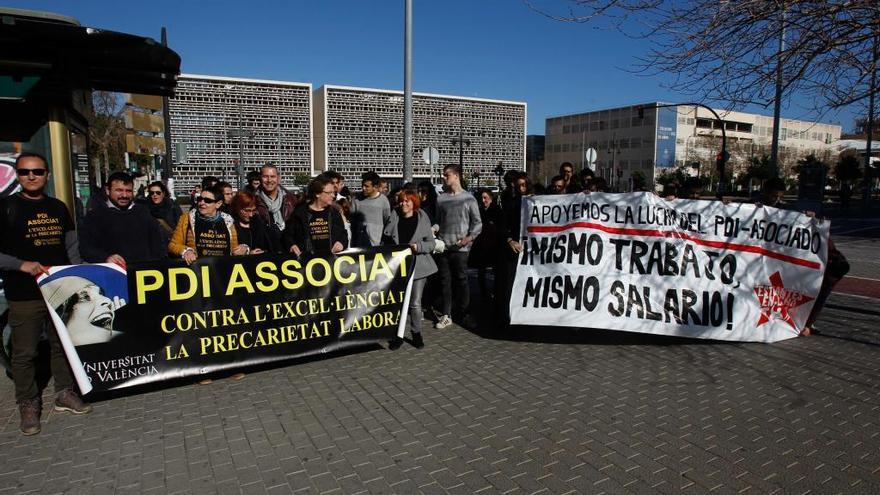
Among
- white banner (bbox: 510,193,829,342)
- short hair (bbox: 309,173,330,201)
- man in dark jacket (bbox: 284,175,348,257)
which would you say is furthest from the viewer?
white banner (bbox: 510,193,829,342)

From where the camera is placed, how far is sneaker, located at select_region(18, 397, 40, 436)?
3816 millimetres

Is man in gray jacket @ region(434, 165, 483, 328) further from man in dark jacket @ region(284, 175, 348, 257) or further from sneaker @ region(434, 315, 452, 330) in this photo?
man in dark jacket @ region(284, 175, 348, 257)

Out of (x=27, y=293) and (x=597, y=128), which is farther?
(x=597, y=128)

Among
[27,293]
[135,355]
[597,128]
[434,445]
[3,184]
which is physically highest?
[597,128]

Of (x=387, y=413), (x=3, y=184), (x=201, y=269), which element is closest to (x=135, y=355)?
(x=201, y=269)

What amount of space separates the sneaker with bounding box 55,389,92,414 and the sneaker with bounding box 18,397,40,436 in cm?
18

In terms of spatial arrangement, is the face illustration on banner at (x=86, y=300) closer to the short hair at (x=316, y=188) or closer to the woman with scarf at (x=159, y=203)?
the short hair at (x=316, y=188)

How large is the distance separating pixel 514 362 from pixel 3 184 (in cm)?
573

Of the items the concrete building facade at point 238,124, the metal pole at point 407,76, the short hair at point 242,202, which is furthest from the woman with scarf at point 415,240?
the concrete building facade at point 238,124

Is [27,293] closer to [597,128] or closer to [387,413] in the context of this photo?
[387,413]

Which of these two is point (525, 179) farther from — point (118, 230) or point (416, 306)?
point (118, 230)

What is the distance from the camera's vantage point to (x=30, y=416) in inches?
152

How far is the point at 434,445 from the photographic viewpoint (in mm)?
3645

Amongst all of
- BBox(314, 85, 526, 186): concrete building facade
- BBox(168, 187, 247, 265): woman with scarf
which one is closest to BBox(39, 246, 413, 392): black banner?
BBox(168, 187, 247, 265): woman with scarf
